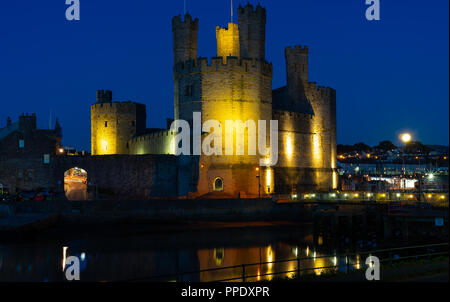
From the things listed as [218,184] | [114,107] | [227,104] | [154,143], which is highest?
[114,107]

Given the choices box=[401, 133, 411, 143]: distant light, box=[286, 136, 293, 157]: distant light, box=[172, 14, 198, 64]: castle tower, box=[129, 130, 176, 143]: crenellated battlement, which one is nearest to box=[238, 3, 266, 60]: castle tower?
box=[172, 14, 198, 64]: castle tower

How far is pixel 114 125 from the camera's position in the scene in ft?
170

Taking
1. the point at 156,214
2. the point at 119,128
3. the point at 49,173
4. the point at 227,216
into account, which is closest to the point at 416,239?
the point at 227,216

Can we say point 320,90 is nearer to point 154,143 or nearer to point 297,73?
point 297,73

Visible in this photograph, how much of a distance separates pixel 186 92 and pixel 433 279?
93.8 ft

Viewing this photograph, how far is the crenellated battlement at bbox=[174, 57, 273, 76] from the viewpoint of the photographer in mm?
36594

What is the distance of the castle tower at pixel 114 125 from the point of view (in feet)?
170

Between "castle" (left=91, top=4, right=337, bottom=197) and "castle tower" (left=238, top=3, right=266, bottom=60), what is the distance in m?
0.07

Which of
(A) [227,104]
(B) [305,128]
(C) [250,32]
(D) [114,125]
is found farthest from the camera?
(D) [114,125]

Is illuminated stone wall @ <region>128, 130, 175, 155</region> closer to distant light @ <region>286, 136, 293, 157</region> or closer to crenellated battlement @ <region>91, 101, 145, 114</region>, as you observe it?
crenellated battlement @ <region>91, 101, 145, 114</region>

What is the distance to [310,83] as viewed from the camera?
47.7m

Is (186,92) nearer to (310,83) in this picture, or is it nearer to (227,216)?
(227,216)

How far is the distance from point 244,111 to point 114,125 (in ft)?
63.5

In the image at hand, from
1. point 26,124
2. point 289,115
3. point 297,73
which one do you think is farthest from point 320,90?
point 26,124
